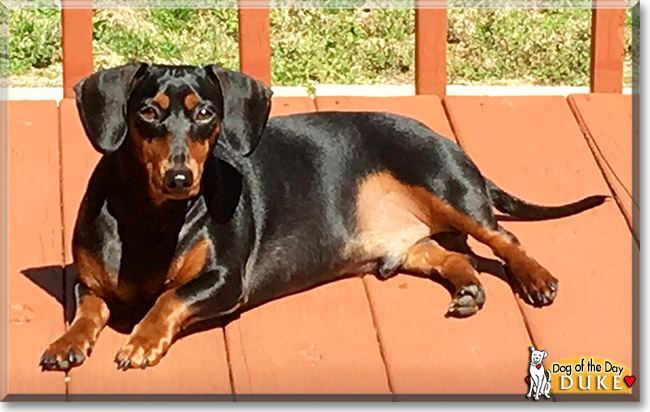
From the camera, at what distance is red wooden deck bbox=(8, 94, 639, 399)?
5.05 m

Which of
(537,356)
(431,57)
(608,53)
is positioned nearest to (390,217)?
(537,356)

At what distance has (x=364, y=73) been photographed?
756 centimetres

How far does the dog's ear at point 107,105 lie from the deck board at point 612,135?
1821 mm

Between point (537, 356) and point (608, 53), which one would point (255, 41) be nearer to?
point (608, 53)

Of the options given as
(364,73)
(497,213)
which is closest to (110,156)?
(497,213)

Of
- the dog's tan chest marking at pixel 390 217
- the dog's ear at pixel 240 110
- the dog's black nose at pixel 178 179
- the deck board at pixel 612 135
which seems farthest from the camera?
the deck board at pixel 612 135

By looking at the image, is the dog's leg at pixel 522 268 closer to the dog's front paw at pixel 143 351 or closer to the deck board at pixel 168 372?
the deck board at pixel 168 372

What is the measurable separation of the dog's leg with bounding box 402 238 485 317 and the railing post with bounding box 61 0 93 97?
1.69 metres

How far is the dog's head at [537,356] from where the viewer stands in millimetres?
5137

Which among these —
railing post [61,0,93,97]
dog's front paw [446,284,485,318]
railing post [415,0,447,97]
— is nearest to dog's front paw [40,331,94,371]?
dog's front paw [446,284,485,318]

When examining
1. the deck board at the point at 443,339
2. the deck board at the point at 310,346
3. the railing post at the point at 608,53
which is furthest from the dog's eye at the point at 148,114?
the railing post at the point at 608,53

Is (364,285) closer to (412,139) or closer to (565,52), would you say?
(412,139)

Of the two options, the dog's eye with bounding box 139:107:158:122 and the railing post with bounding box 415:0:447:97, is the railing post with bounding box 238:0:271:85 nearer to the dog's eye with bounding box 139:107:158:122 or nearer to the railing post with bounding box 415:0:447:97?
the railing post with bounding box 415:0:447:97

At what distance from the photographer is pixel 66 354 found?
5047 mm
